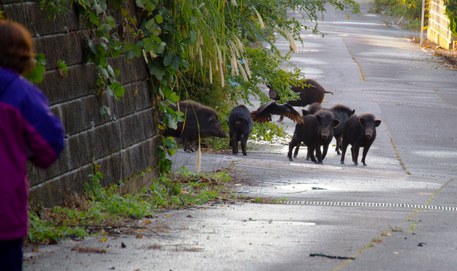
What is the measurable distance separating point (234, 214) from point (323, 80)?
23.6 metres

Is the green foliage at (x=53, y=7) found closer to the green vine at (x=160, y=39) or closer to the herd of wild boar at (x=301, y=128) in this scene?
the green vine at (x=160, y=39)

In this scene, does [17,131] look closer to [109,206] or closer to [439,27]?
[109,206]

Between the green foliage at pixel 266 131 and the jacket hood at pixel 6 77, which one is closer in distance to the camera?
the jacket hood at pixel 6 77

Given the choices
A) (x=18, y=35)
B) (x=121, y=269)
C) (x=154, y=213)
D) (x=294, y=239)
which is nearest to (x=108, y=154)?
(x=154, y=213)

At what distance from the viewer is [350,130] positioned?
18.6m

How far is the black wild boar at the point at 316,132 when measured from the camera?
18.0 metres

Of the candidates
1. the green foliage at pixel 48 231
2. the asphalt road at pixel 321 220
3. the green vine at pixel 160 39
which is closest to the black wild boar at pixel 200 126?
the asphalt road at pixel 321 220

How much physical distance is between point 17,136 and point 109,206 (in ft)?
14.6

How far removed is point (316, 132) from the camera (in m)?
18.0

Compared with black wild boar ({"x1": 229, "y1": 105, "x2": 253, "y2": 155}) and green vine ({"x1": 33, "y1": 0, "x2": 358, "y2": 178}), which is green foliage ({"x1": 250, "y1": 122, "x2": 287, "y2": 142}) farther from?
green vine ({"x1": 33, "y1": 0, "x2": 358, "y2": 178})

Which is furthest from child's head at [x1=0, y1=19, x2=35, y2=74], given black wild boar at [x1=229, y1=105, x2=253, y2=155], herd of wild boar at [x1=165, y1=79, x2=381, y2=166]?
black wild boar at [x1=229, y1=105, x2=253, y2=155]

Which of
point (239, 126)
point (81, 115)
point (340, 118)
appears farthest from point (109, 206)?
point (340, 118)

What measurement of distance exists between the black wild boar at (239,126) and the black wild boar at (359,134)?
1798 mm

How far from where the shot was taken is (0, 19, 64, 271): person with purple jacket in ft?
15.4
